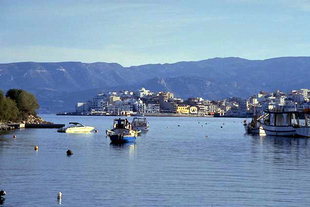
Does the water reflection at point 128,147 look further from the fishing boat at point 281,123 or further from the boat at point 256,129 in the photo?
the boat at point 256,129

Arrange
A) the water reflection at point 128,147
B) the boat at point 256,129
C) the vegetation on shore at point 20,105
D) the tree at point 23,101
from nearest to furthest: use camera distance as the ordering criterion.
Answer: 1. the water reflection at point 128,147
2. the boat at point 256,129
3. the vegetation on shore at point 20,105
4. the tree at point 23,101

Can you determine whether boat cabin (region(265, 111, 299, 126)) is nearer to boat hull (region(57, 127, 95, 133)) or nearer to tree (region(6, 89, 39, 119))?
boat hull (region(57, 127, 95, 133))

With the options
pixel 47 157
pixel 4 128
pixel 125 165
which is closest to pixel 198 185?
pixel 125 165

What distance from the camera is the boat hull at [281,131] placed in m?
84.2

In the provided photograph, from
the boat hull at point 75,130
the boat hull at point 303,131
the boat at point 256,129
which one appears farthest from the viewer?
the boat hull at point 75,130

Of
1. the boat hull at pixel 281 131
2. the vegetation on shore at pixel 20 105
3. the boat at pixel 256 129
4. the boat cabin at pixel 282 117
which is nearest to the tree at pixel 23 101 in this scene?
the vegetation on shore at pixel 20 105

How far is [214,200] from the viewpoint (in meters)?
30.0

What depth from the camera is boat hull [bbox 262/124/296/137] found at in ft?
276

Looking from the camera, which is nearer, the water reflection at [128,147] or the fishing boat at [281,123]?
the water reflection at [128,147]

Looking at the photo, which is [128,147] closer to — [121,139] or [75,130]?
[121,139]

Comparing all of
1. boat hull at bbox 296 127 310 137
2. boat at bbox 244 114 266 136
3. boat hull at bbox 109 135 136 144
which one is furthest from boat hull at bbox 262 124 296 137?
boat hull at bbox 109 135 136 144

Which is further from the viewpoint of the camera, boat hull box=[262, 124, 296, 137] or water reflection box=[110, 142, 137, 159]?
boat hull box=[262, 124, 296, 137]

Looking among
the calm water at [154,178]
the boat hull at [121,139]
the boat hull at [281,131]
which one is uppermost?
the boat hull at [281,131]

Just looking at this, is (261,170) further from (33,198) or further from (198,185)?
(33,198)
